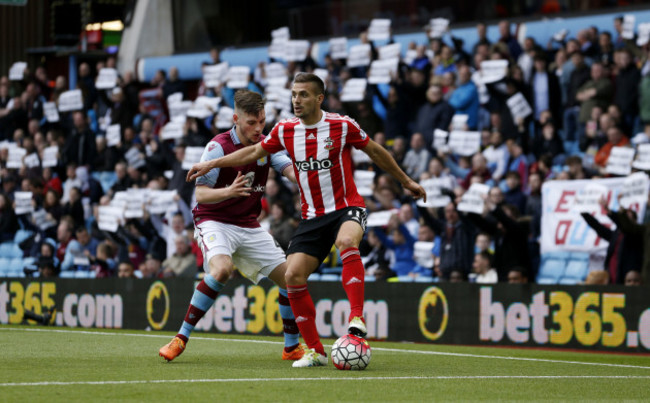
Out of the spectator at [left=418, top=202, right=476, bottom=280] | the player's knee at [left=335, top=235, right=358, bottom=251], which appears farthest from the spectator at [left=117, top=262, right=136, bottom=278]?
the player's knee at [left=335, top=235, right=358, bottom=251]

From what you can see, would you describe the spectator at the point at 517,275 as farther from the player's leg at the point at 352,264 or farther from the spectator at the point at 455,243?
the player's leg at the point at 352,264

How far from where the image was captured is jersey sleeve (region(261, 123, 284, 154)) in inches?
336

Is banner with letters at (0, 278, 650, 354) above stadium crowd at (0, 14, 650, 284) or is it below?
below

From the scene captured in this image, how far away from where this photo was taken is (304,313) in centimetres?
864

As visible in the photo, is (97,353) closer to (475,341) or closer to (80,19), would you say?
(475,341)

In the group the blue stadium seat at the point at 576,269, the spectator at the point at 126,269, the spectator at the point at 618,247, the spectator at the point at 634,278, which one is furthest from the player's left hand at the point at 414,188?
the spectator at the point at 126,269

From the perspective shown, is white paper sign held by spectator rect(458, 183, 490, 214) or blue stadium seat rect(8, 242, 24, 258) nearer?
white paper sign held by spectator rect(458, 183, 490, 214)

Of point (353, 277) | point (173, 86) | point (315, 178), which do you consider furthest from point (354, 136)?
point (173, 86)

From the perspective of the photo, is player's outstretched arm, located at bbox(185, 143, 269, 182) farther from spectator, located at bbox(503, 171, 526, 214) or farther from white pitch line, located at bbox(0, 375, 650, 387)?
spectator, located at bbox(503, 171, 526, 214)

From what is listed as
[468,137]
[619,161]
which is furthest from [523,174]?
[619,161]

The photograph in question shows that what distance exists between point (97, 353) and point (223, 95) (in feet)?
34.1

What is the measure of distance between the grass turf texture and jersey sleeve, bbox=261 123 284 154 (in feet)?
5.38

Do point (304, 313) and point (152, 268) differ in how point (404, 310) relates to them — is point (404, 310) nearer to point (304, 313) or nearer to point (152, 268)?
point (152, 268)

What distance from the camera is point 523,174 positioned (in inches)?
595
